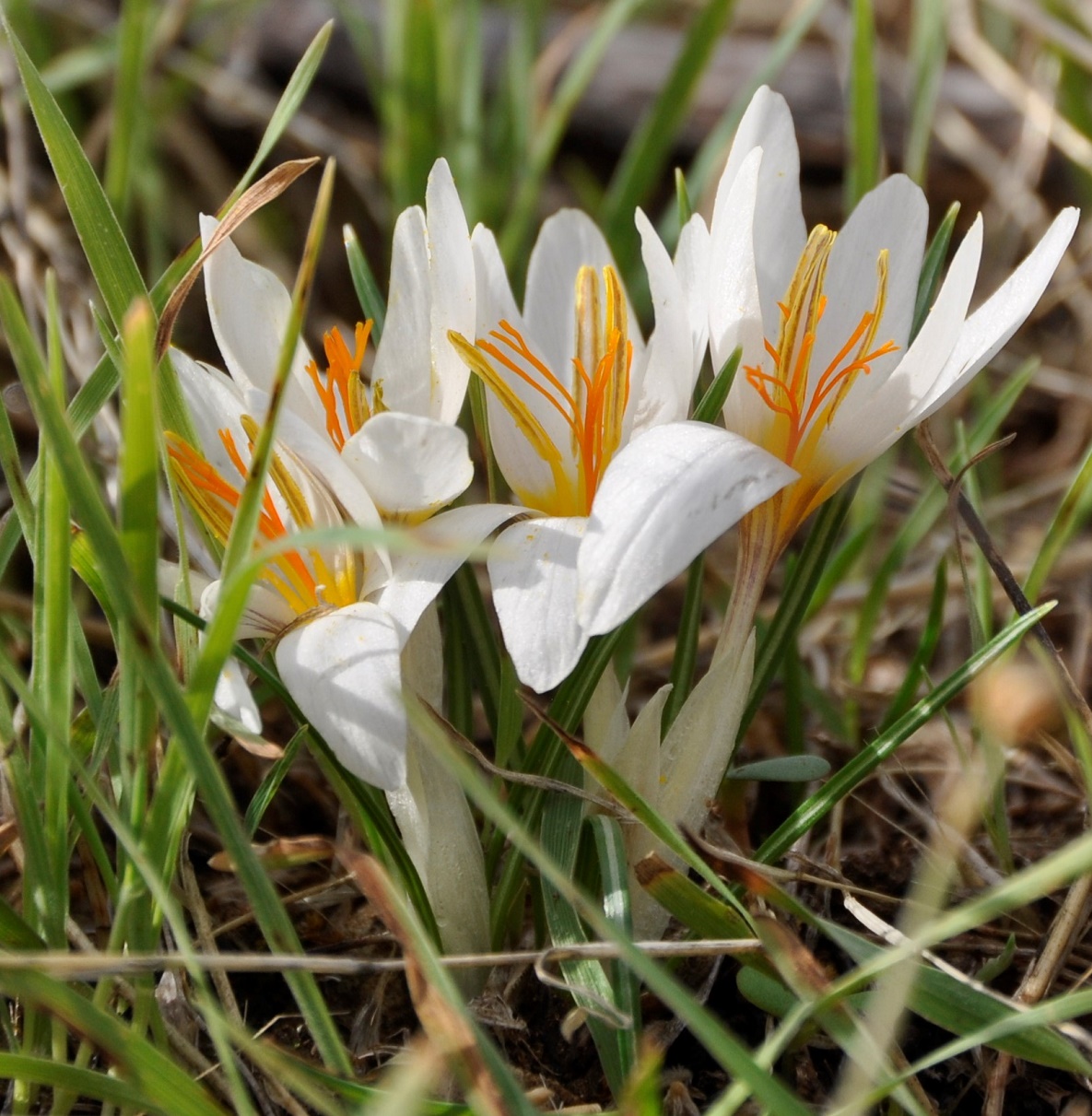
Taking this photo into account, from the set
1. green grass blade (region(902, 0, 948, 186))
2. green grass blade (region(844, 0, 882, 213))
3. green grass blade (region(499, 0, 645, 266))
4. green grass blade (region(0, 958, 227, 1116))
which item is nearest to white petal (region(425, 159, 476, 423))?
green grass blade (region(0, 958, 227, 1116))

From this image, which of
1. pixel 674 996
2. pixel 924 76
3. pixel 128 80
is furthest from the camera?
pixel 924 76

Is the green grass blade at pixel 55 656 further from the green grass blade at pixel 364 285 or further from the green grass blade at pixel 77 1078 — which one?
the green grass blade at pixel 364 285

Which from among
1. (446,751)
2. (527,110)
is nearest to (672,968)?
(446,751)

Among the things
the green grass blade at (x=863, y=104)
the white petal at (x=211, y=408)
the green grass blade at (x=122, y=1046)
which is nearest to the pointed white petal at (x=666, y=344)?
the white petal at (x=211, y=408)

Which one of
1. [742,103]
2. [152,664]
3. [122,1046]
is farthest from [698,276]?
[742,103]

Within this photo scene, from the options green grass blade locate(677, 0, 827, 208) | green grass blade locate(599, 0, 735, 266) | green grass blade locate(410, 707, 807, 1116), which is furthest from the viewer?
green grass blade locate(599, 0, 735, 266)

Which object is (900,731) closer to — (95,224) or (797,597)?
(797,597)

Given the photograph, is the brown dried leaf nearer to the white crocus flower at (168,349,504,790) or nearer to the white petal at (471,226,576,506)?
the white crocus flower at (168,349,504,790)
